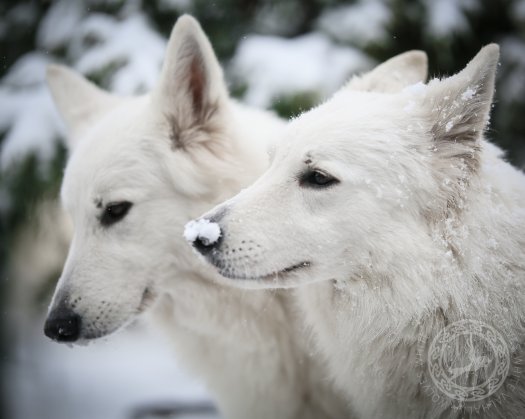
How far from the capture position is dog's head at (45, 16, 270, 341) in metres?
1.96

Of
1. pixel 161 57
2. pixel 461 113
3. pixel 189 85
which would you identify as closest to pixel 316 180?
pixel 461 113

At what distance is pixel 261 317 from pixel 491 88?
1322 mm

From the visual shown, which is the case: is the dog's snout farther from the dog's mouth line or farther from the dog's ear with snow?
the dog's ear with snow

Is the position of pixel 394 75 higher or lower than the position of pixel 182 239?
higher

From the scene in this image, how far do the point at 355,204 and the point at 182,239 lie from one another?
0.81 meters

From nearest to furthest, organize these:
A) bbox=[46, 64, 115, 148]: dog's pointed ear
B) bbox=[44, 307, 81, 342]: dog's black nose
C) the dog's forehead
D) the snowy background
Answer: the dog's forehead, bbox=[44, 307, 81, 342]: dog's black nose, bbox=[46, 64, 115, 148]: dog's pointed ear, the snowy background

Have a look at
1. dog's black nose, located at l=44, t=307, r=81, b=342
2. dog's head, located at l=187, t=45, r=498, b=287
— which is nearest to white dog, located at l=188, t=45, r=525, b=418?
dog's head, located at l=187, t=45, r=498, b=287

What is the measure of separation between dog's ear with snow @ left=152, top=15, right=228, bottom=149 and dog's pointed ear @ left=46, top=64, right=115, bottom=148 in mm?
550

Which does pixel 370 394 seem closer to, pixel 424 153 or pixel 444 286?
pixel 444 286

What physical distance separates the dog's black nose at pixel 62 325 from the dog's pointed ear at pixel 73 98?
0.94 m

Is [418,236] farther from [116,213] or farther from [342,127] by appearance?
[116,213]

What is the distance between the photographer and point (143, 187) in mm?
2035

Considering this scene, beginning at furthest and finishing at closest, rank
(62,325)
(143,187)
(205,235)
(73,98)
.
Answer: (73,98), (143,187), (62,325), (205,235)

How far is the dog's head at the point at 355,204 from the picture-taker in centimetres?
155
